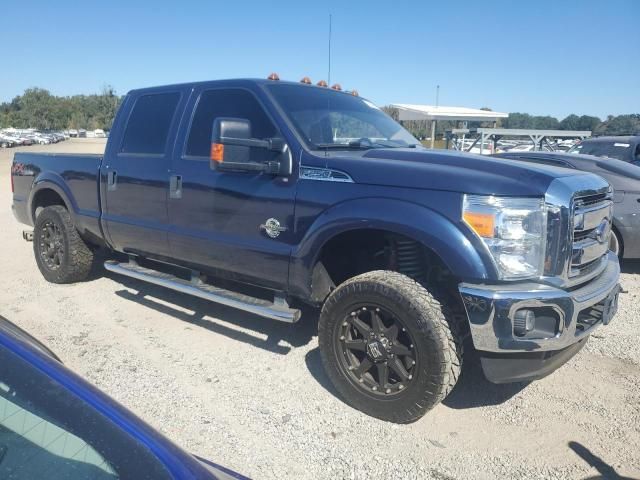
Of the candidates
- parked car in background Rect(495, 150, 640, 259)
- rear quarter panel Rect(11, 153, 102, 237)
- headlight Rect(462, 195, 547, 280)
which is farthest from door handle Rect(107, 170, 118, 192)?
parked car in background Rect(495, 150, 640, 259)

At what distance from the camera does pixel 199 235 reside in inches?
162

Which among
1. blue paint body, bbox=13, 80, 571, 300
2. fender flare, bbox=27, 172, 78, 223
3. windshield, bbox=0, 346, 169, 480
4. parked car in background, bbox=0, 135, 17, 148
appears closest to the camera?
windshield, bbox=0, 346, 169, 480

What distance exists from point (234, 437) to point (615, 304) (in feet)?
8.18

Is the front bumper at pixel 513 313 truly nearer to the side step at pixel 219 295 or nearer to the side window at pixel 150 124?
the side step at pixel 219 295

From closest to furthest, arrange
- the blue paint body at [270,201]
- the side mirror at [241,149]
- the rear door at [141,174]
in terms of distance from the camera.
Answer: the blue paint body at [270,201], the side mirror at [241,149], the rear door at [141,174]

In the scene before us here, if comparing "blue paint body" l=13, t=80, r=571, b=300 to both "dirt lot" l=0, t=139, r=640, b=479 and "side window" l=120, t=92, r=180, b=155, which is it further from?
"dirt lot" l=0, t=139, r=640, b=479

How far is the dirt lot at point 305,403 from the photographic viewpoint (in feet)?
9.16

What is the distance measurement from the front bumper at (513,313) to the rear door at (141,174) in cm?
264

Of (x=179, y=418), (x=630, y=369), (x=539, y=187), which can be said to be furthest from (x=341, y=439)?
(x=630, y=369)

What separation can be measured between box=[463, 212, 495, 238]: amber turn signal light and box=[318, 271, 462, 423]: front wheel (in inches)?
19.1

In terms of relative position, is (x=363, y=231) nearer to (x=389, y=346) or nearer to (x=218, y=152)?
(x=389, y=346)

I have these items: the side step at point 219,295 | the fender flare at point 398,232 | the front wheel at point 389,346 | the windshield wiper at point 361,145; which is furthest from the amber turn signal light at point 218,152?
the front wheel at point 389,346

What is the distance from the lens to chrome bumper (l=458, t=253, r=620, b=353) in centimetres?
274

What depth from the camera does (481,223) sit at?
2.80 meters
